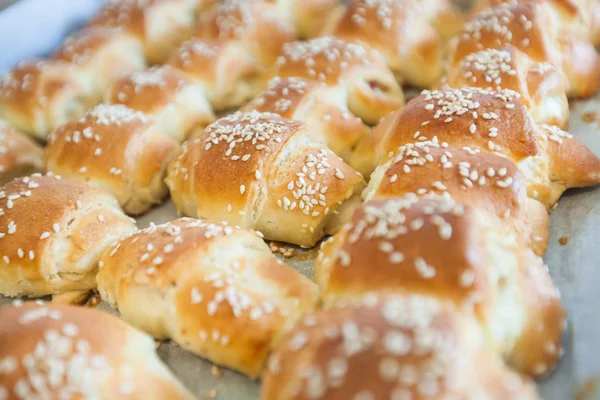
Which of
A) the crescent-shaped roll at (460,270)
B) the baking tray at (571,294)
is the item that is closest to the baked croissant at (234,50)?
the baking tray at (571,294)

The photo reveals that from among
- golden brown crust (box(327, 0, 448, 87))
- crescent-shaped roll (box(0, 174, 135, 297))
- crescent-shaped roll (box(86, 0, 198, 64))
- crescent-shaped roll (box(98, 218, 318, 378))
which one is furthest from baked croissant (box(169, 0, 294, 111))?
crescent-shaped roll (box(98, 218, 318, 378))

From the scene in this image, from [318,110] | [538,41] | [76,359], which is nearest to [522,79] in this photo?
[538,41]

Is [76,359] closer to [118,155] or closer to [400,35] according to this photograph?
[118,155]

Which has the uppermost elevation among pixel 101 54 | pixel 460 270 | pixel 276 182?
pixel 101 54

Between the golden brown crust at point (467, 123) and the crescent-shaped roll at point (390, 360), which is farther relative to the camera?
the golden brown crust at point (467, 123)

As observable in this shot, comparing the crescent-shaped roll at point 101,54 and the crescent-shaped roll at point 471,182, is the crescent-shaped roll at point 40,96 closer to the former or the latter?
the crescent-shaped roll at point 101,54

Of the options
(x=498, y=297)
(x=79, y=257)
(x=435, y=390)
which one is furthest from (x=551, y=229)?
(x=79, y=257)

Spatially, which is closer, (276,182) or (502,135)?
(502,135)
